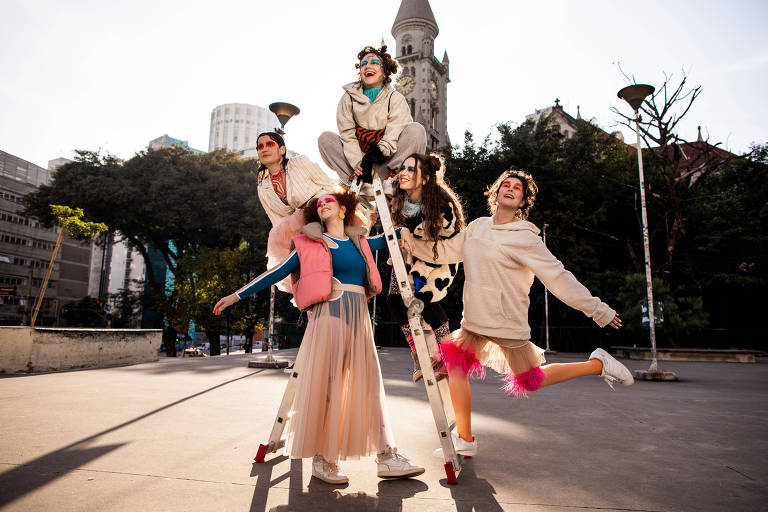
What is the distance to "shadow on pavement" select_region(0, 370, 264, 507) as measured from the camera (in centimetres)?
247

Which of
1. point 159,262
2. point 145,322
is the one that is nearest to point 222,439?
point 145,322

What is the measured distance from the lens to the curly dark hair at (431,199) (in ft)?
11.9

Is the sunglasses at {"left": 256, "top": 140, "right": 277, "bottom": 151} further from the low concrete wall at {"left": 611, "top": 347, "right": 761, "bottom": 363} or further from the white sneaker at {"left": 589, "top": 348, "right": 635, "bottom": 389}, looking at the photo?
the low concrete wall at {"left": 611, "top": 347, "right": 761, "bottom": 363}

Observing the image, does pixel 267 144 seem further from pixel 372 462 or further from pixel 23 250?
pixel 23 250

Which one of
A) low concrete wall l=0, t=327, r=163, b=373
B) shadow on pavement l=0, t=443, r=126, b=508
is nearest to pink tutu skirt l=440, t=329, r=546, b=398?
shadow on pavement l=0, t=443, r=126, b=508

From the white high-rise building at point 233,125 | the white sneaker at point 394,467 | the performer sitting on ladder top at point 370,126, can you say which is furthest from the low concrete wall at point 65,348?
the white high-rise building at point 233,125

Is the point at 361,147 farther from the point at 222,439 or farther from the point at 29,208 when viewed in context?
the point at 29,208

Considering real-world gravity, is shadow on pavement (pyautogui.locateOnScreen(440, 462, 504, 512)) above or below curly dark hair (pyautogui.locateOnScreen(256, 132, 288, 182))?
below

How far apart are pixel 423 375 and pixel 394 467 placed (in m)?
0.61

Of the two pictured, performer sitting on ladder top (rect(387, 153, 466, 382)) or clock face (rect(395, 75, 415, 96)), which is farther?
clock face (rect(395, 75, 415, 96))

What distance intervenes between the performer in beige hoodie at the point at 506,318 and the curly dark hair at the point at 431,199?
0.26 meters

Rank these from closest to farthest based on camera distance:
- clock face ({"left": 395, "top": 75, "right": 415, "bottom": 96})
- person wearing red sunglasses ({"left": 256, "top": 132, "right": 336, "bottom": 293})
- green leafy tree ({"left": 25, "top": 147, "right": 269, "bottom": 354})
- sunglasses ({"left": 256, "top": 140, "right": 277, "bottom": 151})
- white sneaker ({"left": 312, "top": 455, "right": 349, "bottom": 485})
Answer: white sneaker ({"left": 312, "top": 455, "right": 349, "bottom": 485})
person wearing red sunglasses ({"left": 256, "top": 132, "right": 336, "bottom": 293})
sunglasses ({"left": 256, "top": 140, "right": 277, "bottom": 151})
green leafy tree ({"left": 25, "top": 147, "right": 269, "bottom": 354})
clock face ({"left": 395, "top": 75, "right": 415, "bottom": 96})

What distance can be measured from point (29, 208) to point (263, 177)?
31.9 metres

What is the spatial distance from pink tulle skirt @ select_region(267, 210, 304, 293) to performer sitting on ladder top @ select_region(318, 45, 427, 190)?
59 cm
